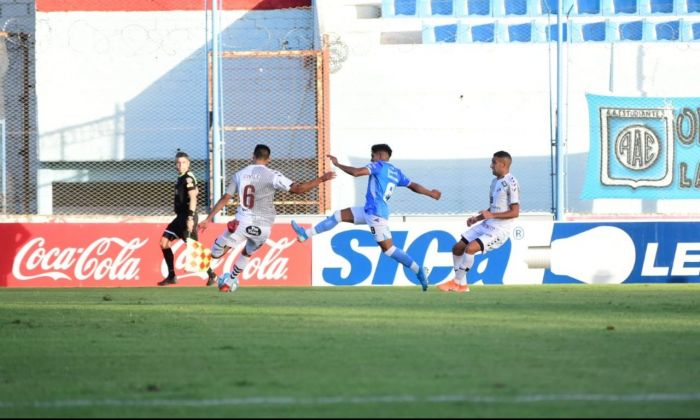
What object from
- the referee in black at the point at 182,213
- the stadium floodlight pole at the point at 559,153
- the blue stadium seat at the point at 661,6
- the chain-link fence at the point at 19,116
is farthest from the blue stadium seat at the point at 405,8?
the referee in black at the point at 182,213

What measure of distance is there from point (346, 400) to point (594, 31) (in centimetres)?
2332

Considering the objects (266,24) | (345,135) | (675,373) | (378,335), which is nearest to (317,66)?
(345,135)

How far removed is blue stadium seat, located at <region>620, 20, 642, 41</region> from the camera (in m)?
29.6

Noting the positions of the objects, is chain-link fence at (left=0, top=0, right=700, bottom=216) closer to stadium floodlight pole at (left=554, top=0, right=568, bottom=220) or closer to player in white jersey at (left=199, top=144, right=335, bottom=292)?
stadium floodlight pole at (left=554, top=0, right=568, bottom=220)

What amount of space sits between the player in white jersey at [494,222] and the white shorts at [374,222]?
0.93 meters

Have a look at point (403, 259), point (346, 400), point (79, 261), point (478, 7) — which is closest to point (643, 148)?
point (478, 7)

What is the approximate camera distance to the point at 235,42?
2950 cm

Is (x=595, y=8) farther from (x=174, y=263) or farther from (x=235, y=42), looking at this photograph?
(x=174, y=263)

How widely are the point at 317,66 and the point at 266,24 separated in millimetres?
4766

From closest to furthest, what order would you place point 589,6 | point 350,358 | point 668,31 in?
point 350,358
point 668,31
point 589,6

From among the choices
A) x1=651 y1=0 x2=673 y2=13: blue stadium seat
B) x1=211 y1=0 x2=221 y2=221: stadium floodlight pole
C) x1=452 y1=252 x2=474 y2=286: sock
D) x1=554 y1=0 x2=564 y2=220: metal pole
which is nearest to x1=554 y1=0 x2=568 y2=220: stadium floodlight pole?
x1=554 y1=0 x2=564 y2=220: metal pole

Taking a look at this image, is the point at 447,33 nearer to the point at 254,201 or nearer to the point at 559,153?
the point at 559,153

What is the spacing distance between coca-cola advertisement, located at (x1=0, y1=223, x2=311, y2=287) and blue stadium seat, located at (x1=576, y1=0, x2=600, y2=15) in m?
12.5

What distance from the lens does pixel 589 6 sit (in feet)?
99.6
